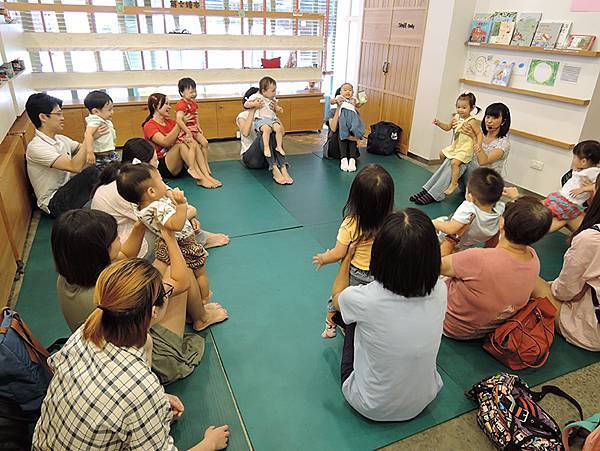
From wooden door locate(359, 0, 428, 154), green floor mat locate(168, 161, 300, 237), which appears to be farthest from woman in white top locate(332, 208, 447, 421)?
wooden door locate(359, 0, 428, 154)

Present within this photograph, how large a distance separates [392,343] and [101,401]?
3.46 feet

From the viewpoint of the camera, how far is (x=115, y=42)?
5.71 meters

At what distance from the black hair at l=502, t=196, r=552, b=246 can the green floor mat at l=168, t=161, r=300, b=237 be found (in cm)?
202

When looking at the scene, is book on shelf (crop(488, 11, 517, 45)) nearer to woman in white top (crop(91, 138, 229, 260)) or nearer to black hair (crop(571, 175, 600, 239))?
black hair (crop(571, 175, 600, 239))

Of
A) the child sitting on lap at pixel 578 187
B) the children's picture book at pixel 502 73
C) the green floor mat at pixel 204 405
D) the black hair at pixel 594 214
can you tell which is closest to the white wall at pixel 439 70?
the children's picture book at pixel 502 73

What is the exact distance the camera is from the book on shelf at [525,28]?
4396mm

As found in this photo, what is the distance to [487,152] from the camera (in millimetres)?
4309

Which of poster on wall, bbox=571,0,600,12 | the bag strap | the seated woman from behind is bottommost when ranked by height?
the bag strap

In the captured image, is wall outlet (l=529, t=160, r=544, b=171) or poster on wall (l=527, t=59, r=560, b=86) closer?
poster on wall (l=527, t=59, r=560, b=86)

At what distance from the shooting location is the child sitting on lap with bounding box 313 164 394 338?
204 centimetres

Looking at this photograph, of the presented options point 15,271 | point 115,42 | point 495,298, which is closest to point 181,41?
point 115,42

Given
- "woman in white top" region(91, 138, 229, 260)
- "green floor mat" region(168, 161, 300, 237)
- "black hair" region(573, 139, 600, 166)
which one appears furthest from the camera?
"green floor mat" region(168, 161, 300, 237)

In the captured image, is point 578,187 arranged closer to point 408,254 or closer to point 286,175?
point 408,254

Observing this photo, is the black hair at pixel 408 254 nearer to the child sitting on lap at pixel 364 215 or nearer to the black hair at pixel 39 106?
the child sitting on lap at pixel 364 215
